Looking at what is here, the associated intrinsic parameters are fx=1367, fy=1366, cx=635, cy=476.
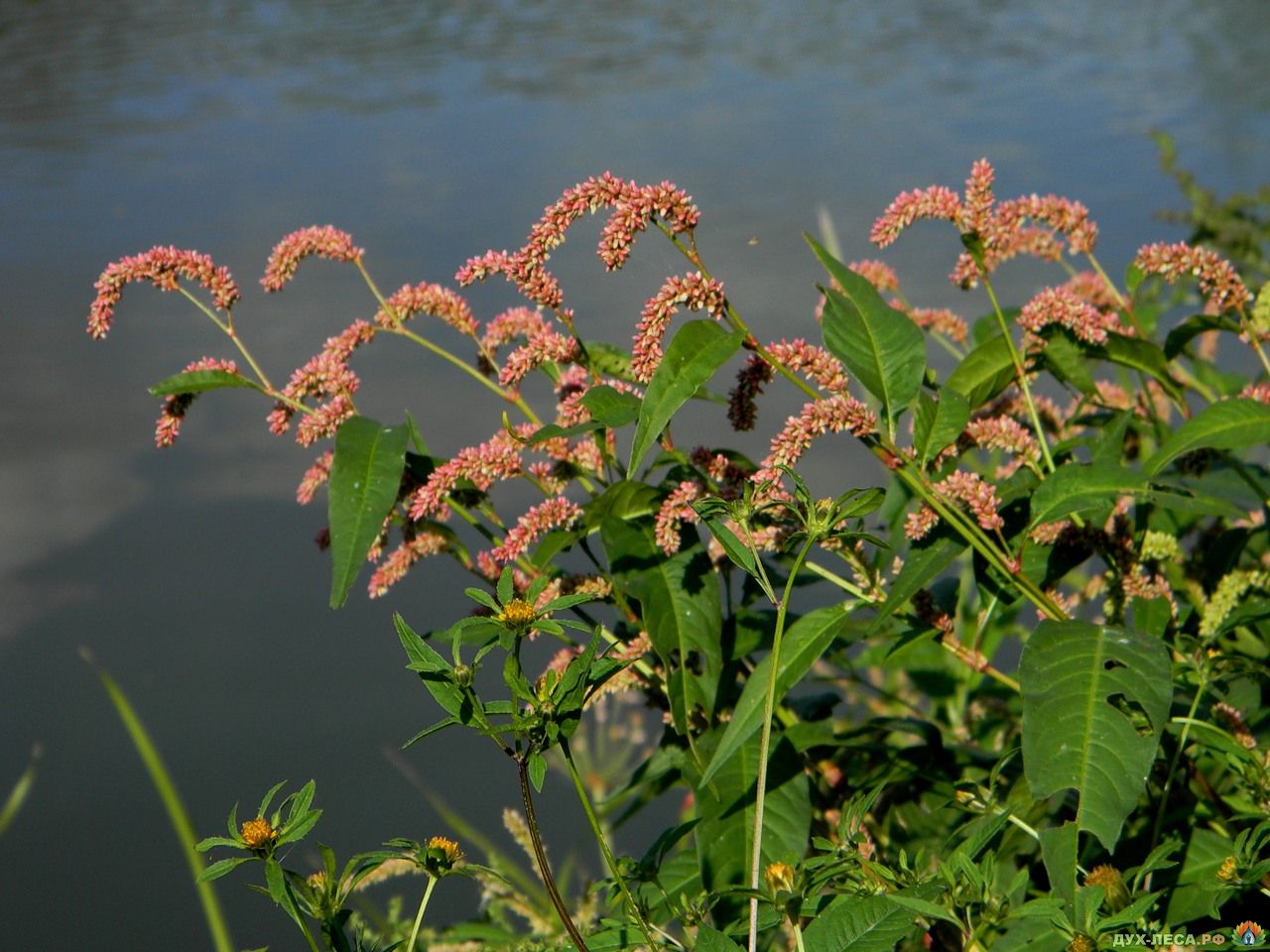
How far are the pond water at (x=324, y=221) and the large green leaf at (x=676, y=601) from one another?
0.26 m

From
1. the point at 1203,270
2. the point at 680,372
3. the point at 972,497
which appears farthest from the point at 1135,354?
the point at 680,372

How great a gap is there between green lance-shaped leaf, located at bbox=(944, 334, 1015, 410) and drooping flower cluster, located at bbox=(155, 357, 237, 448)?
726mm

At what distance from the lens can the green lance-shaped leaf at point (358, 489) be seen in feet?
3.79

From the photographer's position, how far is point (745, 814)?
1.22 metres

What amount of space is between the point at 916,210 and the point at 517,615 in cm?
67

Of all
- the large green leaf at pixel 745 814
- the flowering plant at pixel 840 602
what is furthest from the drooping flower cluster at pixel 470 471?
the large green leaf at pixel 745 814

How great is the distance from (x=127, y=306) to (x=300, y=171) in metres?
0.92

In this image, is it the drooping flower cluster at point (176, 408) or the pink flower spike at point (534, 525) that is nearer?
the pink flower spike at point (534, 525)

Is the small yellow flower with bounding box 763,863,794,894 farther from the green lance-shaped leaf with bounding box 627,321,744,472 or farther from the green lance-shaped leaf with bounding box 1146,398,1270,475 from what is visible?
the green lance-shaped leaf with bounding box 1146,398,1270,475

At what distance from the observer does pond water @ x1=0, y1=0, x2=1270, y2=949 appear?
1.99m

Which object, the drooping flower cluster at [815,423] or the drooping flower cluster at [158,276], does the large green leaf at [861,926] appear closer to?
the drooping flower cluster at [815,423]

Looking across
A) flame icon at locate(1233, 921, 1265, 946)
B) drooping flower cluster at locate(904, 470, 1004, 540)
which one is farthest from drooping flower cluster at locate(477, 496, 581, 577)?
flame icon at locate(1233, 921, 1265, 946)

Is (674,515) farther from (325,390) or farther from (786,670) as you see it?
(325,390)

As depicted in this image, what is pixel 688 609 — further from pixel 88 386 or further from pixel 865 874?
pixel 88 386
